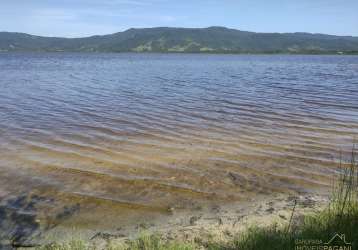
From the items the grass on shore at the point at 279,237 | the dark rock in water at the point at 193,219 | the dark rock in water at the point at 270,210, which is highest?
the grass on shore at the point at 279,237

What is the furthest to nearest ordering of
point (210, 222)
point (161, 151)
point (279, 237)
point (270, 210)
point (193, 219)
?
point (161, 151)
point (270, 210)
point (193, 219)
point (210, 222)
point (279, 237)

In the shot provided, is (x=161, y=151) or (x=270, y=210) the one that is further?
(x=161, y=151)

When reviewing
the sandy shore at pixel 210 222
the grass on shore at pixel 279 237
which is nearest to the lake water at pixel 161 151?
the sandy shore at pixel 210 222

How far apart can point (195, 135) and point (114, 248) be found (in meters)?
7.15

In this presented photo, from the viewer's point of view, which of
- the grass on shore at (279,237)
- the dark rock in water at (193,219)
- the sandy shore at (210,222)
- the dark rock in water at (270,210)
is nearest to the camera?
the grass on shore at (279,237)

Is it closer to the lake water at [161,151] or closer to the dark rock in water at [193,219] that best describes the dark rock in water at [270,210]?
the lake water at [161,151]

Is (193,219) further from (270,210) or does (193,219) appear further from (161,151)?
(161,151)

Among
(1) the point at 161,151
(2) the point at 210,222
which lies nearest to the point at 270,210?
(2) the point at 210,222

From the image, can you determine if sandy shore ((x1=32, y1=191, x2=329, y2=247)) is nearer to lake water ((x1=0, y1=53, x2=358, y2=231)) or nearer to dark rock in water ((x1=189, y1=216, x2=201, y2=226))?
dark rock in water ((x1=189, y1=216, x2=201, y2=226))

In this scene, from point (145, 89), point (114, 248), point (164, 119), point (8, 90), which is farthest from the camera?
point (145, 89)

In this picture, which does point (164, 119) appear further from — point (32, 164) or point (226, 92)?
point (226, 92)

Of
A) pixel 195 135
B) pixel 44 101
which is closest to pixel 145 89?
pixel 44 101

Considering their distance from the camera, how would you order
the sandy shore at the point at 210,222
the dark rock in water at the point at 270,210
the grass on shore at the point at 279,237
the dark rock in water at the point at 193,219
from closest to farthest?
the grass on shore at the point at 279,237 < the sandy shore at the point at 210,222 < the dark rock in water at the point at 193,219 < the dark rock in water at the point at 270,210

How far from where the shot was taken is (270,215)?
596 cm
